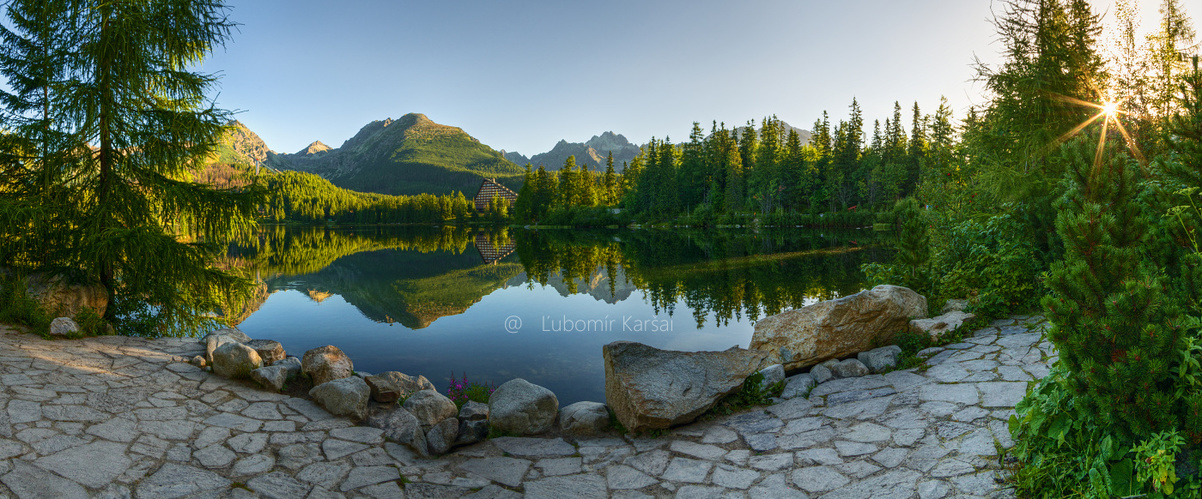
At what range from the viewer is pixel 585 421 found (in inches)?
193

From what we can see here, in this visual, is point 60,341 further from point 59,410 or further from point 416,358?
point 416,358

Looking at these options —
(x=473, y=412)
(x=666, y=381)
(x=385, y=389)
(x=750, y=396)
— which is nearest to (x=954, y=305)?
(x=750, y=396)

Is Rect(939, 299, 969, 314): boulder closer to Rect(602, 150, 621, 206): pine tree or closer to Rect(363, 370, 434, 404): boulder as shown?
Rect(363, 370, 434, 404): boulder

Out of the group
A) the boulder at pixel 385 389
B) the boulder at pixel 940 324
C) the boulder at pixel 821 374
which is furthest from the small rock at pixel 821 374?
the boulder at pixel 385 389

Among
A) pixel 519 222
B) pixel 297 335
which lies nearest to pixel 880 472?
pixel 297 335

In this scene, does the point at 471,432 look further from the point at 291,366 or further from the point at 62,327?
the point at 62,327

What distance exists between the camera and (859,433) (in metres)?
4.12

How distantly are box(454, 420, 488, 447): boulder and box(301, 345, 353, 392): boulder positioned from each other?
1855 mm

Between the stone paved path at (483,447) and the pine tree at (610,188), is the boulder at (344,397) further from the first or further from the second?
the pine tree at (610,188)

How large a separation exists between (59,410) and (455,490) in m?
3.27

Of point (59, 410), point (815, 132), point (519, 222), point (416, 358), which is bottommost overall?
point (416, 358)

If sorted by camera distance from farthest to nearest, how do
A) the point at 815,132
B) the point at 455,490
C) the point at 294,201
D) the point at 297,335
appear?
the point at 294,201
the point at 815,132
the point at 297,335
the point at 455,490

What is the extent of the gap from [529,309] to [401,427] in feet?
25.7

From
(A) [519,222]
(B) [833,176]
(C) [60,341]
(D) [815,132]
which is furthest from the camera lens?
(A) [519,222]
